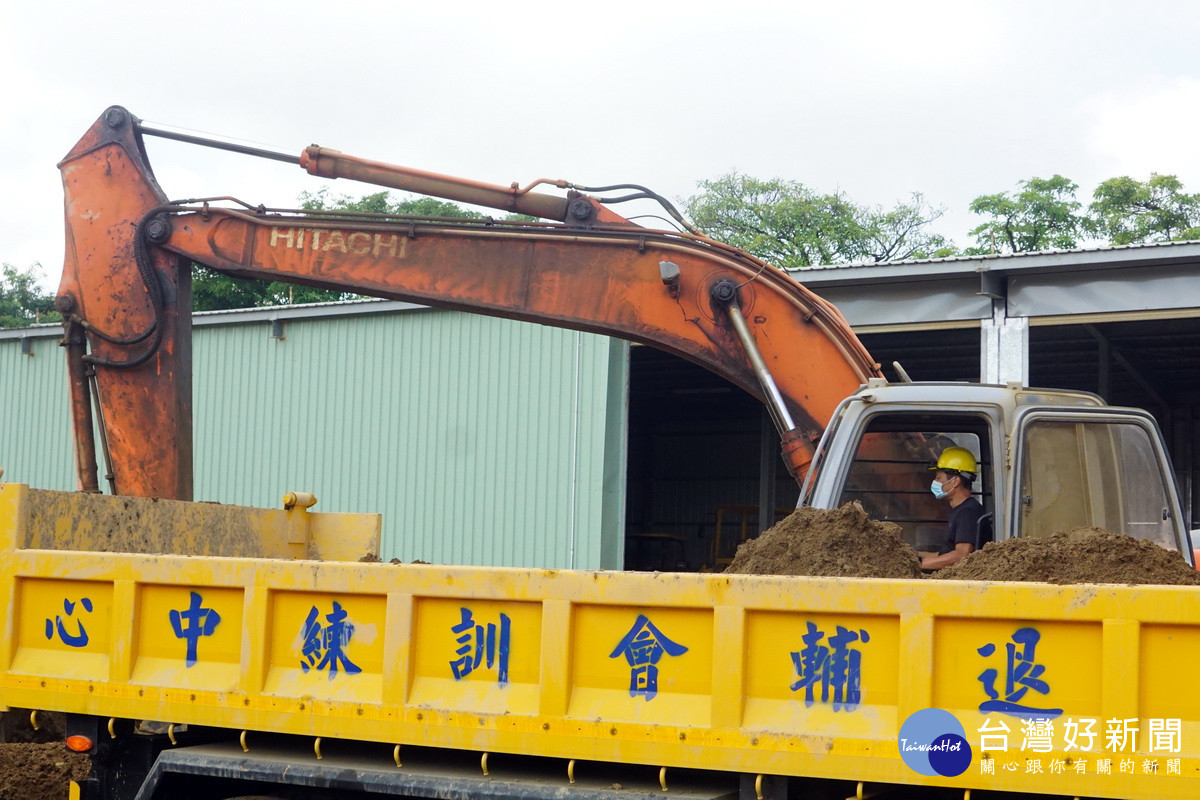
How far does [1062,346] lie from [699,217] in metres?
25.1

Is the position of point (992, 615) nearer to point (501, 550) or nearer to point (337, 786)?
point (337, 786)

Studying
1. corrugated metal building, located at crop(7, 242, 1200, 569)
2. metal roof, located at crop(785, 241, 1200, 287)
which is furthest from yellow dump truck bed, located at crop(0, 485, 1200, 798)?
corrugated metal building, located at crop(7, 242, 1200, 569)

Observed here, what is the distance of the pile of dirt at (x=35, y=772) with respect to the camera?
214 inches

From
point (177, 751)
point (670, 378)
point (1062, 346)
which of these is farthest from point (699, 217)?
point (177, 751)

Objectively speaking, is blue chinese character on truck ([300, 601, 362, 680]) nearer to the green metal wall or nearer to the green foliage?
the green metal wall

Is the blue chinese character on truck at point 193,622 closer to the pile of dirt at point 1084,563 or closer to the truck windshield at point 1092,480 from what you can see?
the pile of dirt at point 1084,563

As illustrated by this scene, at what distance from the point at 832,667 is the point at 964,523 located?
1779 mm

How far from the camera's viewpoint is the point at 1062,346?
54.2 feet

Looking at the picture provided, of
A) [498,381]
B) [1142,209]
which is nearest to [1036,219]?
[1142,209]

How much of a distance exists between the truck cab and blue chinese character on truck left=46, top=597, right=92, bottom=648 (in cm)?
277

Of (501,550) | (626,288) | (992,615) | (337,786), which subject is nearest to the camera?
(992,615)

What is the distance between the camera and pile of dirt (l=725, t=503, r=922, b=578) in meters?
3.92

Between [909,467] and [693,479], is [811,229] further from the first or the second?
[909,467]

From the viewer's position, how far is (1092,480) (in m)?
4.89
